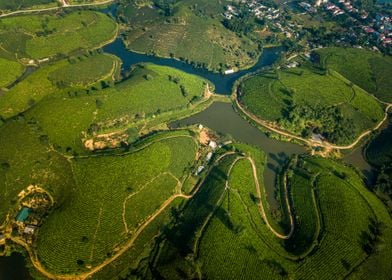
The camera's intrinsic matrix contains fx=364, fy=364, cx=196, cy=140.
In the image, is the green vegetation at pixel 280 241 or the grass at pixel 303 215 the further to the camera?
the grass at pixel 303 215

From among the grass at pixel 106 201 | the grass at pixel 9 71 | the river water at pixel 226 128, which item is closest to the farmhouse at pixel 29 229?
the grass at pixel 106 201

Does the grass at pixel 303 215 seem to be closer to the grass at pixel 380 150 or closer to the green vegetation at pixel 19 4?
the grass at pixel 380 150

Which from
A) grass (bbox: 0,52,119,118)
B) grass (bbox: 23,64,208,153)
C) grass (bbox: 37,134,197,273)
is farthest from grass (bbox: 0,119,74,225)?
grass (bbox: 0,52,119,118)

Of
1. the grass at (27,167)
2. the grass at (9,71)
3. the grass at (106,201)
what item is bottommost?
the grass at (9,71)

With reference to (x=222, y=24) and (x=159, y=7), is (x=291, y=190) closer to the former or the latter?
(x=222, y=24)

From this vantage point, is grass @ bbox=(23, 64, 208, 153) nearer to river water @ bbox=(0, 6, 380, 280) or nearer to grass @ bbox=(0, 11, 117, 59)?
river water @ bbox=(0, 6, 380, 280)

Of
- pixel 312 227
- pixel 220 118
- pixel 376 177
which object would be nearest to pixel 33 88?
pixel 220 118

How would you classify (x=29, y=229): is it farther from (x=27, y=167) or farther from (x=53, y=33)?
(x=53, y=33)
